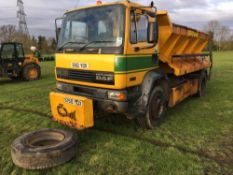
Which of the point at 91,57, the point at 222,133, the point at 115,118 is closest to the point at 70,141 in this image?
the point at 91,57

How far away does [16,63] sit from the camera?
11859 millimetres

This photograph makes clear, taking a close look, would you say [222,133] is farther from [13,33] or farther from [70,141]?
[13,33]

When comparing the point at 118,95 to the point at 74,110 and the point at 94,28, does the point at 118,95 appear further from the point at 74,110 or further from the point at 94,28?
the point at 94,28

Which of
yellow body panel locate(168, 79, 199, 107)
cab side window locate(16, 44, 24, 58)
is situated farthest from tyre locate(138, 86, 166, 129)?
cab side window locate(16, 44, 24, 58)

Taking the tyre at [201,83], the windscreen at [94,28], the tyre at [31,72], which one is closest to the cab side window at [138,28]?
the windscreen at [94,28]

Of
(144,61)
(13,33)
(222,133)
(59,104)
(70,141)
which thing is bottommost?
(222,133)

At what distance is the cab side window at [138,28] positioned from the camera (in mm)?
4094

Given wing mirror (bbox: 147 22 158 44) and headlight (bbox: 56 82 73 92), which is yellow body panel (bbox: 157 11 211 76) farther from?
headlight (bbox: 56 82 73 92)

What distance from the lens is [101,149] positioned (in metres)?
4.02

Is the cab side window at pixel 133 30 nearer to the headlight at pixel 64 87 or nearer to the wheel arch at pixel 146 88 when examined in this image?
the wheel arch at pixel 146 88

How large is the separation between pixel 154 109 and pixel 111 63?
1.69 metres

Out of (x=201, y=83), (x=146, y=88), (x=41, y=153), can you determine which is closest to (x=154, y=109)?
(x=146, y=88)

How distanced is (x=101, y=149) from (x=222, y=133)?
2.63 metres

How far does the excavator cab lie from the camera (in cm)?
1139
